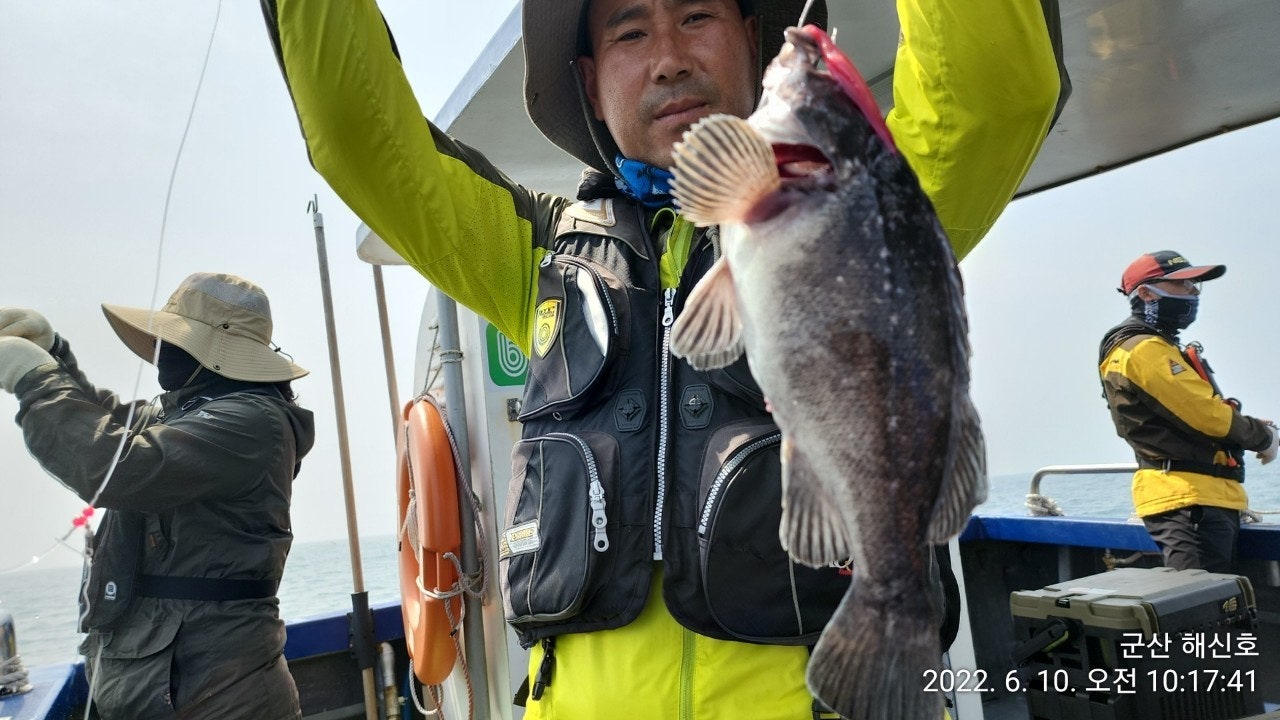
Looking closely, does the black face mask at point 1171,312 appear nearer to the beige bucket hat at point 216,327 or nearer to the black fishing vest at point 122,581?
the beige bucket hat at point 216,327

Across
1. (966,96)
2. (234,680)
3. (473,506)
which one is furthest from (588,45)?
(234,680)

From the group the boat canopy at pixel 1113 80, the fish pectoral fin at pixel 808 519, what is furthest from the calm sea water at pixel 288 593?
the boat canopy at pixel 1113 80

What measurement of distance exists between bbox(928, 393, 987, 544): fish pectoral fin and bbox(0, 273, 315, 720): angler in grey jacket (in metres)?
3.29

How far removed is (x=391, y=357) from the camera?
629 cm

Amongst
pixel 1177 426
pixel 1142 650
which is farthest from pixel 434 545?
pixel 1177 426

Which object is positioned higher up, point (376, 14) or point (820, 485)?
point (376, 14)

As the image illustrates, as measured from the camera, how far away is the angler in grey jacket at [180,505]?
3607 millimetres

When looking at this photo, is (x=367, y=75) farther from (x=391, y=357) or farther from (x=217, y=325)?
(x=391, y=357)

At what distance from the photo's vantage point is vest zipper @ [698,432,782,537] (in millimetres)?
1619

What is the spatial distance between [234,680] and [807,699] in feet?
10.1

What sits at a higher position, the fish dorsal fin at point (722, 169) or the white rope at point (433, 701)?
Result: the fish dorsal fin at point (722, 169)

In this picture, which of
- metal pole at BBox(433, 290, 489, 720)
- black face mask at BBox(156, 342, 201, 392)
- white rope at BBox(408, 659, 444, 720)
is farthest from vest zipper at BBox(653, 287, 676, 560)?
white rope at BBox(408, 659, 444, 720)

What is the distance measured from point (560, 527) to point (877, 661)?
86 centimetres

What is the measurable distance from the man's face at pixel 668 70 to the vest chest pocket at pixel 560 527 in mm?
655
